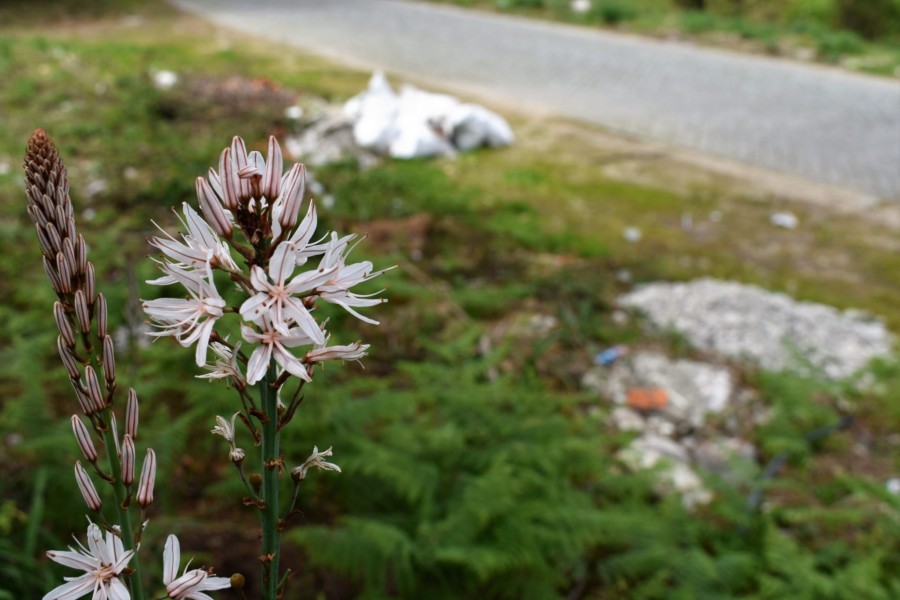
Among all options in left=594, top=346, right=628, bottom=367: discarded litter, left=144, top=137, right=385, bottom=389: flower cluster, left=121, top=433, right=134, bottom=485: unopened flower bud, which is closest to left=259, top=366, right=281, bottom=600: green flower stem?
left=144, top=137, right=385, bottom=389: flower cluster

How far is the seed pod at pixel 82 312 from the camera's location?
76 cm

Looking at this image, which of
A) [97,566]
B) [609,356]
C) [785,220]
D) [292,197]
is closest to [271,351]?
[292,197]

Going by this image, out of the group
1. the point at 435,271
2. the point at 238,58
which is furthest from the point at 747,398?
the point at 238,58

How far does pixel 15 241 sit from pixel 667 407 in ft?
17.7

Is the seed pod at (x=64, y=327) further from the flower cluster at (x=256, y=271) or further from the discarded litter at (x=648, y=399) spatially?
the discarded litter at (x=648, y=399)

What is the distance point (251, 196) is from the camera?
2.60ft

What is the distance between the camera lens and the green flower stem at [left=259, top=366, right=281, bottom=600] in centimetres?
81

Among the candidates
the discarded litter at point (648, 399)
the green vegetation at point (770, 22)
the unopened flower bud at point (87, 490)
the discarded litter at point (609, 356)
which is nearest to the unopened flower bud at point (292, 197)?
the unopened flower bud at point (87, 490)

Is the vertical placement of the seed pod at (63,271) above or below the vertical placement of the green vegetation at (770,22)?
above

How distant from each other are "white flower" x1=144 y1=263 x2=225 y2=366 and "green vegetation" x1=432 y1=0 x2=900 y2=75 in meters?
14.2

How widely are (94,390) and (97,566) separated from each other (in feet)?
0.60

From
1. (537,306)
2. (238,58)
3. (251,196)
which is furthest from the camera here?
(238,58)

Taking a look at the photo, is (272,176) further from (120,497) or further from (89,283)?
(120,497)

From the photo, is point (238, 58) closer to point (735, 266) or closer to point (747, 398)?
point (735, 266)
